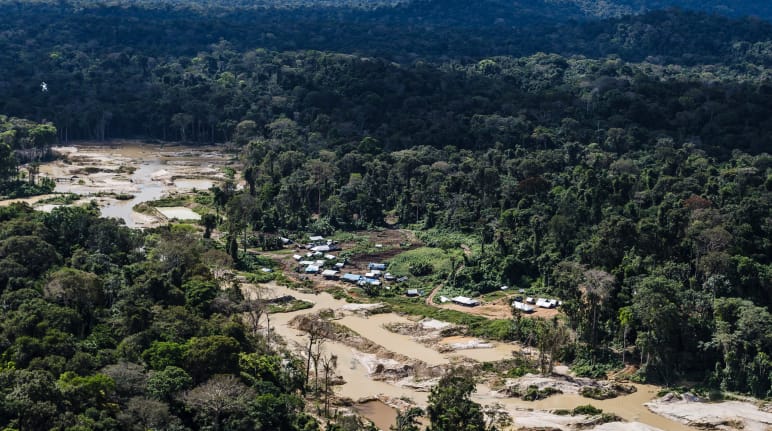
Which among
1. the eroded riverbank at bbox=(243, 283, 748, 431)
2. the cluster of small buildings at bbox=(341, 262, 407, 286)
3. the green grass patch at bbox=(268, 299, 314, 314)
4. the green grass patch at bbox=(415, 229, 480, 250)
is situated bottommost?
the eroded riverbank at bbox=(243, 283, 748, 431)

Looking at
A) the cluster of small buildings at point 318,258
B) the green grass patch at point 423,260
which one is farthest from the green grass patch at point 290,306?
the green grass patch at point 423,260

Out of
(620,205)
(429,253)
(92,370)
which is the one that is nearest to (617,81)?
(620,205)

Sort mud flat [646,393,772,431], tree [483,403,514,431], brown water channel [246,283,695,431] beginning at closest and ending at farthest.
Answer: tree [483,403,514,431] → mud flat [646,393,772,431] → brown water channel [246,283,695,431]

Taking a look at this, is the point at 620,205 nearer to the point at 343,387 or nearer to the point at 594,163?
the point at 594,163

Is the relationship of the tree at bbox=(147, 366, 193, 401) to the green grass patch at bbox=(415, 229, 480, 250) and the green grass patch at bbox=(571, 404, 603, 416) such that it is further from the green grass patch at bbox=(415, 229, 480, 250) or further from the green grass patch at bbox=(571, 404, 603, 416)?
the green grass patch at bbox=(415, 229, 480, 250)

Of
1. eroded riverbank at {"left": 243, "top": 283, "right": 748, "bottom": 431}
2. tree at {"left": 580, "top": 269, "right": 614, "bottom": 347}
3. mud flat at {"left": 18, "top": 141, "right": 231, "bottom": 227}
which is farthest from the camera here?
mud flat at {"left": 18, "top": 141, "right": 231, "bottom": 227}

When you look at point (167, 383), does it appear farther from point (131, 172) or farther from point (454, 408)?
point (131, 172)

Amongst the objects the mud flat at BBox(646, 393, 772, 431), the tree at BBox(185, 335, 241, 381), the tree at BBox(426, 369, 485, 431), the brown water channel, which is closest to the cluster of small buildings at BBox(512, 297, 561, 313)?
the brown water channel

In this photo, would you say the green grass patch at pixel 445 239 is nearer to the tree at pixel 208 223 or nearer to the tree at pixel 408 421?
the tree at pixel 208 223
